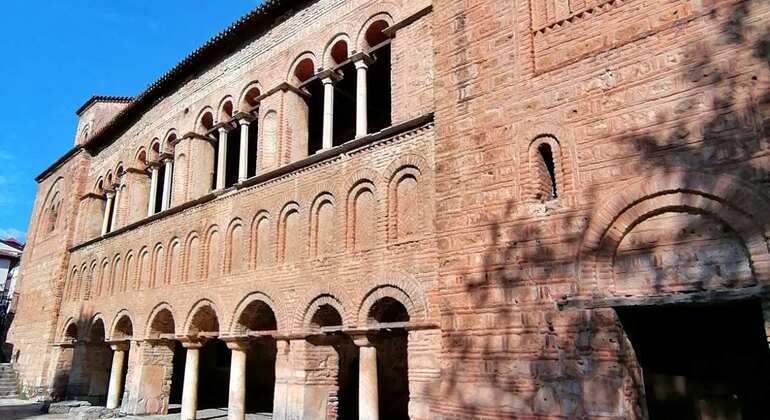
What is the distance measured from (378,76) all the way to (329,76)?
107 inches

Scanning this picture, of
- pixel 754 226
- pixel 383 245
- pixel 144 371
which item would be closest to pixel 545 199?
pixel 754 226

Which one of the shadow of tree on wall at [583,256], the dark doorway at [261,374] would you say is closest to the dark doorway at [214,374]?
the dark doorway at [261,374]

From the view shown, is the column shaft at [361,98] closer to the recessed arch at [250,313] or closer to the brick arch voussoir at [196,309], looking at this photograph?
the recessed arch at [250,313]

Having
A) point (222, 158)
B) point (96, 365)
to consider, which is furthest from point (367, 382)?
point (96, 365)

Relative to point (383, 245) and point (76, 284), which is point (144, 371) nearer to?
point (76, 284)

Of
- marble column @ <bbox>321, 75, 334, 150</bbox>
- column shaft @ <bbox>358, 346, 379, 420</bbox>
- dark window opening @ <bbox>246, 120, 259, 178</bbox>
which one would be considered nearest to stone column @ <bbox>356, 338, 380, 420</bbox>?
column shaft @ <bbox>358, 346, 379, 420</bbox>

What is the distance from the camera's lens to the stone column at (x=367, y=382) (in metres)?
8.79

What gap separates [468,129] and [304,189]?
404 cm

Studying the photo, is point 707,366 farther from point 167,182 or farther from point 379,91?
point 167,182

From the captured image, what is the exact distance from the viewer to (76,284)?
60.0 ft

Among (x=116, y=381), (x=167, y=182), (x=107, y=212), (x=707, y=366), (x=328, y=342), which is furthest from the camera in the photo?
(x=107, y=212)

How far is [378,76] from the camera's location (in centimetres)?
1370

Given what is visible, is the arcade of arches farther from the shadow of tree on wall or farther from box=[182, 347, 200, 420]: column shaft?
the shadow of tree on wall

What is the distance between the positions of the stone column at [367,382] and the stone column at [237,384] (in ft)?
11.0
